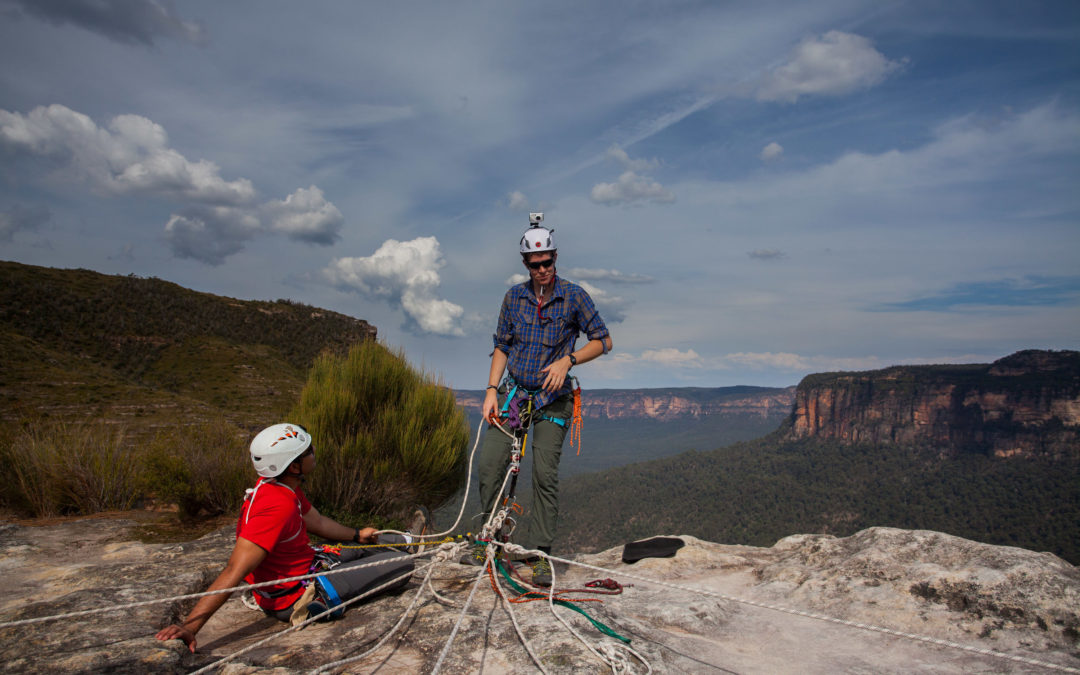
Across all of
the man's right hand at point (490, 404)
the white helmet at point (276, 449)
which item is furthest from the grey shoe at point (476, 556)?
the white helmet at point (276, 449)

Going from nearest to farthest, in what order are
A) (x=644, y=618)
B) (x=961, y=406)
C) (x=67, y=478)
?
(x=644, y=618)
(x=67, y=478)
(x=961, y=406)

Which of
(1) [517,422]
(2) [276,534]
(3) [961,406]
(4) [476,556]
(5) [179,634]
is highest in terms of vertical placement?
(1) [517,422]

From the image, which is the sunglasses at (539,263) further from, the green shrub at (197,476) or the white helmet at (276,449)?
the green shrub at (197,476)

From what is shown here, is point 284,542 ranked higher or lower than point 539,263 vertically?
lower

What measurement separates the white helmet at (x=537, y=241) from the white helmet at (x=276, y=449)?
2209 millimetres

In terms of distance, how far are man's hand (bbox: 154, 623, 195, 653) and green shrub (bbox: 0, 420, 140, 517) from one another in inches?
241

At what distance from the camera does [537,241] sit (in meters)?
4.54

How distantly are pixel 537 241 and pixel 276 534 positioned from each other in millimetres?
2783

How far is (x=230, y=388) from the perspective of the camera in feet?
85.9

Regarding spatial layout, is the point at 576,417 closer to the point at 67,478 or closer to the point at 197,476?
the point at 197,476

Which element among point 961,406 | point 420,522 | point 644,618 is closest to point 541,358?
point 644,618

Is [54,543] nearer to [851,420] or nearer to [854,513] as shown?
[854,513]

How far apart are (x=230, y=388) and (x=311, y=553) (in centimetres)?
2625

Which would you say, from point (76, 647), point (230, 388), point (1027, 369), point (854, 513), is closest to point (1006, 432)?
point (1027, 369)
